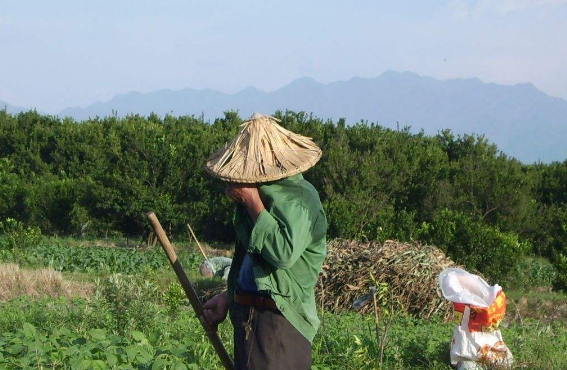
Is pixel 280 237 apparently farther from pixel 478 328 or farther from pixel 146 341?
pixel 478 328

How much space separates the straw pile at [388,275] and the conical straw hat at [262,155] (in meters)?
6.68

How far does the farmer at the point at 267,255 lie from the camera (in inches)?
139

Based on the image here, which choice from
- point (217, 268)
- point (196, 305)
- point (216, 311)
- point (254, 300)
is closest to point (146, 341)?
point (196, 305)

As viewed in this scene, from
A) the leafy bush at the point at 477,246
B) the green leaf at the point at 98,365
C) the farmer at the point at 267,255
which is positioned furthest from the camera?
the leafy bush at the point at 477,246

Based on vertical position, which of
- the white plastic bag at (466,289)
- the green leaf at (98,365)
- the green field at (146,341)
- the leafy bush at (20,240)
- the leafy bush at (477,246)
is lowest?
the leafy bush at (20,240)

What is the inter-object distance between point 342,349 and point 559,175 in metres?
23.2

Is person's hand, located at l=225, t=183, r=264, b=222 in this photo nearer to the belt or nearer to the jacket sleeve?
the jacket sleeve

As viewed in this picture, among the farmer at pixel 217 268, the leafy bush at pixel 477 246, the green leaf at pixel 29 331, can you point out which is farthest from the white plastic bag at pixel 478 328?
the farmer at pixel 217 268

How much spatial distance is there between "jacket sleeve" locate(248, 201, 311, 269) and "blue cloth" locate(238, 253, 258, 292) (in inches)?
9.0

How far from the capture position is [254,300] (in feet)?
12.1

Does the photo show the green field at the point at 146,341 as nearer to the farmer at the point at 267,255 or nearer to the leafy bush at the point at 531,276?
the farmer at the point at 267,255

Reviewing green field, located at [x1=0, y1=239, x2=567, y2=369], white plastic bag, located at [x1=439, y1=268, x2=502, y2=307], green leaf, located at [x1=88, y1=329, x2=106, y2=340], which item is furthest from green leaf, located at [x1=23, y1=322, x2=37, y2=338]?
white plastic bag, located at [x1=439, y1=268, x2=502, y2=307]

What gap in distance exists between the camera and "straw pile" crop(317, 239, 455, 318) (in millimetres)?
10688

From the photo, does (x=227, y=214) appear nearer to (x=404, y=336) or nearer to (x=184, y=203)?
(x=184, y=203)
